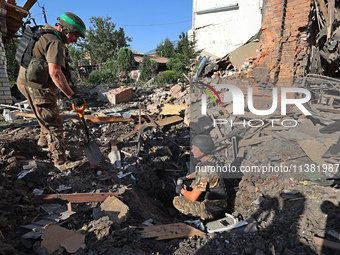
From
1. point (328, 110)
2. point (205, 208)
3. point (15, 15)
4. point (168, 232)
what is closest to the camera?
point (168, 232)

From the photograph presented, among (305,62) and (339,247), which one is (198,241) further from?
(305,62)

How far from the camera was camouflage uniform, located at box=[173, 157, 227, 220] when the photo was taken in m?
3.02

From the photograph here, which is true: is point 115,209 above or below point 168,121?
below

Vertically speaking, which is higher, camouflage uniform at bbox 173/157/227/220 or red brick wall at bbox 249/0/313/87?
red brick wall at bbox 249/0/313/87

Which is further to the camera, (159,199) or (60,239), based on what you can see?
(159,199)

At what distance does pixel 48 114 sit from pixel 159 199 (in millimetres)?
2299

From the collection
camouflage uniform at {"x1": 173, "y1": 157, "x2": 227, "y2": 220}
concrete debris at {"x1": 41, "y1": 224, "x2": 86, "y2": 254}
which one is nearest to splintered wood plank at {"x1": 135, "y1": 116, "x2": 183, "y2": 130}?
camouflage uniform at {"x1": 173, "y1": 157, "x2": 227, "y2": 220}

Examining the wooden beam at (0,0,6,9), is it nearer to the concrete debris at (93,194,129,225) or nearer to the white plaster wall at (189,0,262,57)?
the concrete debris at (93,194,129,225)

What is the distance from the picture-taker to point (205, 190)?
9.96ft

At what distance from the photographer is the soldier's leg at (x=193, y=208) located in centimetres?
303

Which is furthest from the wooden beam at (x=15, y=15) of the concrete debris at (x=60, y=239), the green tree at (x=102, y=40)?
the green tree at (x=102, y=40)

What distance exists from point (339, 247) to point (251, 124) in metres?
3.18

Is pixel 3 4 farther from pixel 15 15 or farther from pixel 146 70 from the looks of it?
pixel 146 70

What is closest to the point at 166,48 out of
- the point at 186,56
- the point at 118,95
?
the point at 186,56
